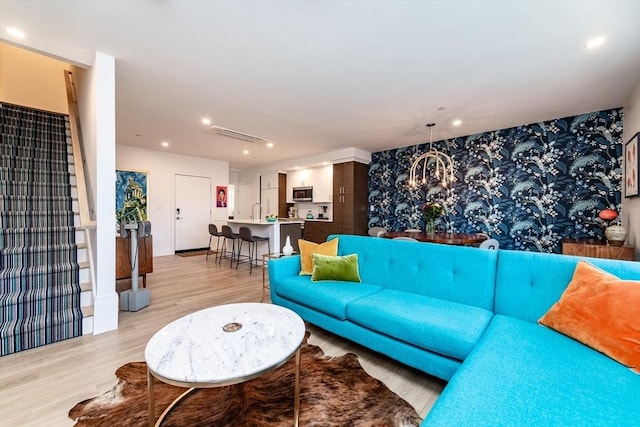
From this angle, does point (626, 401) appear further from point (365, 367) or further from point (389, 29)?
point (389, 29)

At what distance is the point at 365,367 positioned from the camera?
78.2 inches

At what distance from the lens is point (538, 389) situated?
42.5 inches

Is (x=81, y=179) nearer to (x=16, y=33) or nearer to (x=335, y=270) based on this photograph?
(x=16, y=33)

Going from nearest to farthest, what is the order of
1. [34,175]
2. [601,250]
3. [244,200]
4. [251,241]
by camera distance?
[601,250]
[34,175]
[251,241]
[244,200]

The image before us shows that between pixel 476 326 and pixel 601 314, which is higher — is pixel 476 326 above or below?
below

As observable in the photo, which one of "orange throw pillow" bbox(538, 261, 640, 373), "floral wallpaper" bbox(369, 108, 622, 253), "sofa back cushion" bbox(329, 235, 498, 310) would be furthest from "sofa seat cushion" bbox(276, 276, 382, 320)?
"floral wallpaper" bbox(369, 108, 622, 253)

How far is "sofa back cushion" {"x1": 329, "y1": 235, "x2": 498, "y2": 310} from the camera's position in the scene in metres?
2.03

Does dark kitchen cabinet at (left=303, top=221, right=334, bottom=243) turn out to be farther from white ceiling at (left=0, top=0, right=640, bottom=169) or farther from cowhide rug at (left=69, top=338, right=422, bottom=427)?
cowhide rug at (left=69, top=338, right=422, bottom=427)

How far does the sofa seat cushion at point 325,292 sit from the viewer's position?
2.16m


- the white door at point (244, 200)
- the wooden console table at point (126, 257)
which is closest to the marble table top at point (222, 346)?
the wooden console table at point (126, 257)

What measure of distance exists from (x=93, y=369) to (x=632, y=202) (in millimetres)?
5660

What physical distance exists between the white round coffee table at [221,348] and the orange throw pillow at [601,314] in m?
1.49

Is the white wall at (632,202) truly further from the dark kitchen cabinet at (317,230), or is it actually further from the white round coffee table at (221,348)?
the dark kitchen cabinet at (317,230)

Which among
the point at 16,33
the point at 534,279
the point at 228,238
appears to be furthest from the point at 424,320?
the point at 228,238
